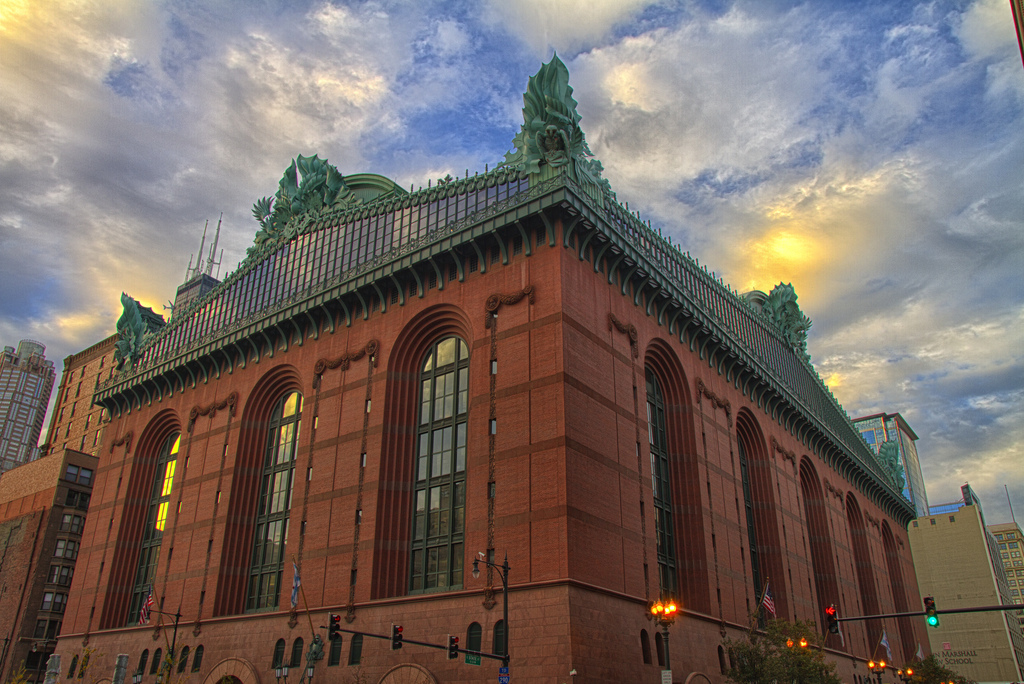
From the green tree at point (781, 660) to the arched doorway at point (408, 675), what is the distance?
17.4 metres

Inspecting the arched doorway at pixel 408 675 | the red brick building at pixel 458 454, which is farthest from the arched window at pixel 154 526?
the arched doorway at pixel 408 675

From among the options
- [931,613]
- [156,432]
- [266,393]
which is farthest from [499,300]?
[156,432]

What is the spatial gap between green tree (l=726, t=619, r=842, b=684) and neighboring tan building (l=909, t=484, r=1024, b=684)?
10104cm

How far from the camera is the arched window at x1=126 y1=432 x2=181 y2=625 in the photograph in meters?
59.3

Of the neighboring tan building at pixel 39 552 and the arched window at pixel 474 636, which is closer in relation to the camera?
the arched window at pixel 474 636

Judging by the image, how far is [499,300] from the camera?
4378cm

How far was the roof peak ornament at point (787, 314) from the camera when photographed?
263 feet

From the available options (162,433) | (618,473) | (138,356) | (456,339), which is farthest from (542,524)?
(138,356)

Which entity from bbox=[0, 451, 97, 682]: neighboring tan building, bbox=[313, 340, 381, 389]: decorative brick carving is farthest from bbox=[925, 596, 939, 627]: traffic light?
bbox=[0, 451, 97, 682]: neighboring tan building

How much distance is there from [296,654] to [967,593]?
429 ft

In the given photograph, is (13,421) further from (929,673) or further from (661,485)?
(929,673)

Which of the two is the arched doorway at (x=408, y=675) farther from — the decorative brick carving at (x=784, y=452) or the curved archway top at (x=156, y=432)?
the decorative brick carving at (x=784, y=452)

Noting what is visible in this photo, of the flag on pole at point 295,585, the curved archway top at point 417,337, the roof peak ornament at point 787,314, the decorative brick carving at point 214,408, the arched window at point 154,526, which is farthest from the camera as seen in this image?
the roof peak ornament at point 787,314

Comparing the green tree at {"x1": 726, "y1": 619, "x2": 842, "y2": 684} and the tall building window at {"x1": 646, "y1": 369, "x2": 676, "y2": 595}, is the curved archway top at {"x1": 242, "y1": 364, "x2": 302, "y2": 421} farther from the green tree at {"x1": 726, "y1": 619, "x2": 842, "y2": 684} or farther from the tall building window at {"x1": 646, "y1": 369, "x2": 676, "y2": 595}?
the green tree at {"x1": 726, "y1": 619, "x2": 842, "y2": 684}
